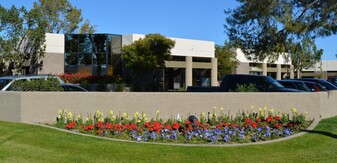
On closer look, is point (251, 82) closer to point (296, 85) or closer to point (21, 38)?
point (296, 85)

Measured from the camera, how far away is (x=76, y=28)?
6900 cm

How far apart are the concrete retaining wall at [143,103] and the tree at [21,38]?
29.0m

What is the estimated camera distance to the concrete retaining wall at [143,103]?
1095 centimetres

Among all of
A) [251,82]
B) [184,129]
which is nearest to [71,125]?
[184,129]

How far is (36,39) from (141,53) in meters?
10.6

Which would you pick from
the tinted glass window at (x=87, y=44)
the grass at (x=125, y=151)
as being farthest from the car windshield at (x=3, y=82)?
the tinted glass window at (x=87, y=44)

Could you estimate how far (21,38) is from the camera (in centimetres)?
4050

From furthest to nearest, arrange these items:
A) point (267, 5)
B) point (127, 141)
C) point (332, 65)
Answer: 1. point (332, 65)
2. point (267, 5)
3. point (127, 141)

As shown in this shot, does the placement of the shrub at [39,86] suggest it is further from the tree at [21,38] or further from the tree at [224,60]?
the tree at [224,60]

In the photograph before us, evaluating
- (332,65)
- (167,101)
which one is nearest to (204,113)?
(167,101)

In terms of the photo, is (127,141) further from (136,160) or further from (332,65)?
(332,65)

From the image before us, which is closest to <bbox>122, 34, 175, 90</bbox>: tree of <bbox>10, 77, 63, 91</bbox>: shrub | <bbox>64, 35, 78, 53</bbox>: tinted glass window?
<bbox>64, 35, 78, 53</bbox>: tinted glass window

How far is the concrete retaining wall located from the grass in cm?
150

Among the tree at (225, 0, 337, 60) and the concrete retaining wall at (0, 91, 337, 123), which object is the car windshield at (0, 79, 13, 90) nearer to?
the concrete retaining wall at (0, 91, 337, 123)
